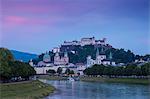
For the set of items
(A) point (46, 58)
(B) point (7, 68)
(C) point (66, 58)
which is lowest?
(B) point (7, 68)

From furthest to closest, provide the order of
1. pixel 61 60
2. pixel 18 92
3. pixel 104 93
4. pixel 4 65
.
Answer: pixel 61 60
pixel 4 65
pixel 104 93
pixel 18 92

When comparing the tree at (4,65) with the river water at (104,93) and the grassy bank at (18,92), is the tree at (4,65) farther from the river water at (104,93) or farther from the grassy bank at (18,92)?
the river water at (104,93)

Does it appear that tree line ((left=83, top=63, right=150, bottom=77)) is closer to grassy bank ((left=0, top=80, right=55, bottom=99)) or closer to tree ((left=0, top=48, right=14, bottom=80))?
tree ((left=0, top=48, right=14, bottom=80))

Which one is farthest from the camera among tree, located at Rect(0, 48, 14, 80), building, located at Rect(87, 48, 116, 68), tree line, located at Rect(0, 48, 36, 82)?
building, located at Rect(87, 48, 116, 68)

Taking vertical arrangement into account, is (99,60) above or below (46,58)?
below

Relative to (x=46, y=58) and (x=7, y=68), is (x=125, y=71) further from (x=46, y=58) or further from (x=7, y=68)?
(x=46, y=58)

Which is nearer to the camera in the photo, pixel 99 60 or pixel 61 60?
pixel 99 60

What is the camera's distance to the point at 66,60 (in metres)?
183

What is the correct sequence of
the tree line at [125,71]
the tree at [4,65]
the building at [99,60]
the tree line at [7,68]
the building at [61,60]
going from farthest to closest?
1. the building at [61,60]
2. the building at [99,60]
3. the tree line at [125,71]
4. the tree line at [7,68]
5. the tree at [4,65]

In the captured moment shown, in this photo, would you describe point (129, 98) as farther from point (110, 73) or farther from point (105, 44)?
point (105, 44)

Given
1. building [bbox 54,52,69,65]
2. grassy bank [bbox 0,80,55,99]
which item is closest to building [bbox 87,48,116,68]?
building [bbox 54,52,69,65]

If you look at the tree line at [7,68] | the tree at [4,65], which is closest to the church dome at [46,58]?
the tree line at [7,68]

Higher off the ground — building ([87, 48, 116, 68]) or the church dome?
the church dome

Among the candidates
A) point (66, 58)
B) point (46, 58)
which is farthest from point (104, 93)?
point (46, 58)
